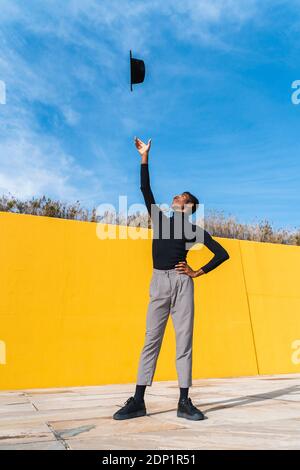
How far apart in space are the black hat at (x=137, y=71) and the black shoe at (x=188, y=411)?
3.78 m

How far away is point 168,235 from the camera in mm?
3188

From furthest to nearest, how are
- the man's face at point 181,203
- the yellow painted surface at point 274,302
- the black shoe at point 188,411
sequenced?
the yellow painted surface at point 274,302 < the man's face at point 181,203 < the black shoe at point 188,411

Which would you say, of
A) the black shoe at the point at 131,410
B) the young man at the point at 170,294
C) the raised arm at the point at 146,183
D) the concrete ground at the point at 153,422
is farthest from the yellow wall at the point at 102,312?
the raised arm at the point at 146,183

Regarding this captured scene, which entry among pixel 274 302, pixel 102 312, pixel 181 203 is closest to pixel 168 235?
pixel 181 203

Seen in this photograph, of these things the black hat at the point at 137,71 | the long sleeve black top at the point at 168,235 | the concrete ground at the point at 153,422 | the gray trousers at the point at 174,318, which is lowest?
the concrete ground at the point at 153,422

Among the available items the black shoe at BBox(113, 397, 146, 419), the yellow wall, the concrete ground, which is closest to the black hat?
the yellow wall

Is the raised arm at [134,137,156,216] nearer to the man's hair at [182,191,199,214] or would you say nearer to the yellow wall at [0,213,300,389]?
the man's hair at [182,191,199,214]

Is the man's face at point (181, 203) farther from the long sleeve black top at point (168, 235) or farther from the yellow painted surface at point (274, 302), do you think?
the yellow painted surface at point (274, 302)

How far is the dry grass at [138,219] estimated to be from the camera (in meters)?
7.23

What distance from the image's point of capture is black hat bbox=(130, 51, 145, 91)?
5387mm

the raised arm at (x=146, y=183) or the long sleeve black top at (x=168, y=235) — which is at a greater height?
the raised arm at (x=146, y=183)

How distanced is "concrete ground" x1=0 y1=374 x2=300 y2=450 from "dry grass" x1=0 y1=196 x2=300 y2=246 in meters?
3.30

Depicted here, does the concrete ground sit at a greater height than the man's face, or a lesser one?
lesser

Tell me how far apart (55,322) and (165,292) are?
275 cm
